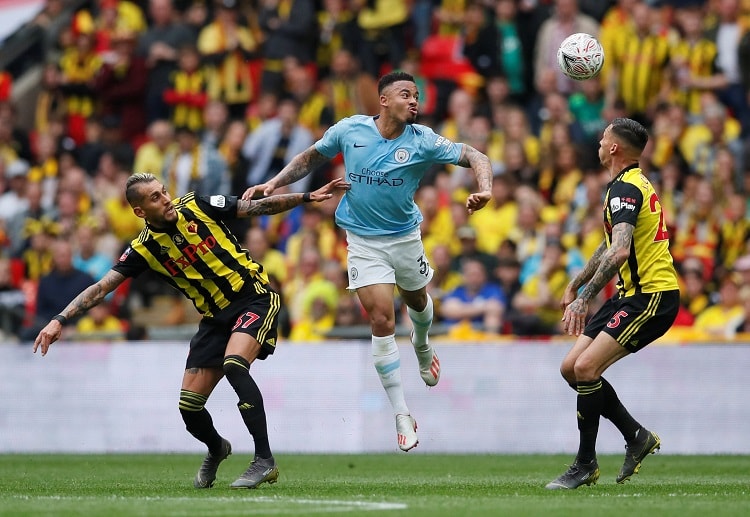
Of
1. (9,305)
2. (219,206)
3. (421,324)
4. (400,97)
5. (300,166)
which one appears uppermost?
(400,97)

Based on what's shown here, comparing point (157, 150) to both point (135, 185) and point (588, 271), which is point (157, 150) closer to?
point (135, 185)

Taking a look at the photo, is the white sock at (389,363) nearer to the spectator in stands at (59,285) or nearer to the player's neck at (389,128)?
the player's neck at (389,128)

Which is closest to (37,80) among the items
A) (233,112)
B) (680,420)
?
(233,112)

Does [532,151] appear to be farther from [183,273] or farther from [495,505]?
[495,505]

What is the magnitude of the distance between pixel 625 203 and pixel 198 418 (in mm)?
3688

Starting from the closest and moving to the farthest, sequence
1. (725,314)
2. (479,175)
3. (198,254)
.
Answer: (198,254)
(479,175)
(725,314)

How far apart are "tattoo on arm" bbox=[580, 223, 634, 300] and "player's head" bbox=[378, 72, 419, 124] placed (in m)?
2.28

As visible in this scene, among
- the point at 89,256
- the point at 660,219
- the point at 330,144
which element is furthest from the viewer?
the point at 89,256

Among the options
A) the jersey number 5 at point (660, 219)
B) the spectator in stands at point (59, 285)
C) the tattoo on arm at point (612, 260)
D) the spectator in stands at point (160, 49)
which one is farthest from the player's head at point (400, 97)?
the spectator in stands at point (160, 49)

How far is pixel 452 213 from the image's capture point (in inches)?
750

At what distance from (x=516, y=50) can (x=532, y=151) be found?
2055 millimetres

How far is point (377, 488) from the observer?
11352mm

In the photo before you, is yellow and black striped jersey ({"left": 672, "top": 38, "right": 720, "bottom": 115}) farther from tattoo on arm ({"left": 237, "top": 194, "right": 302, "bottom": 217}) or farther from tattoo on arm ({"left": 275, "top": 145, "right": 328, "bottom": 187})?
tattoo on arm ({"left": 237, "top": 194, "right": 302, "bottom": 217})

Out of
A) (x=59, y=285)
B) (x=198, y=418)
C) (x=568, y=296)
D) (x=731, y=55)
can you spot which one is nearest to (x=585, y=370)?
(x=568, y=296)
